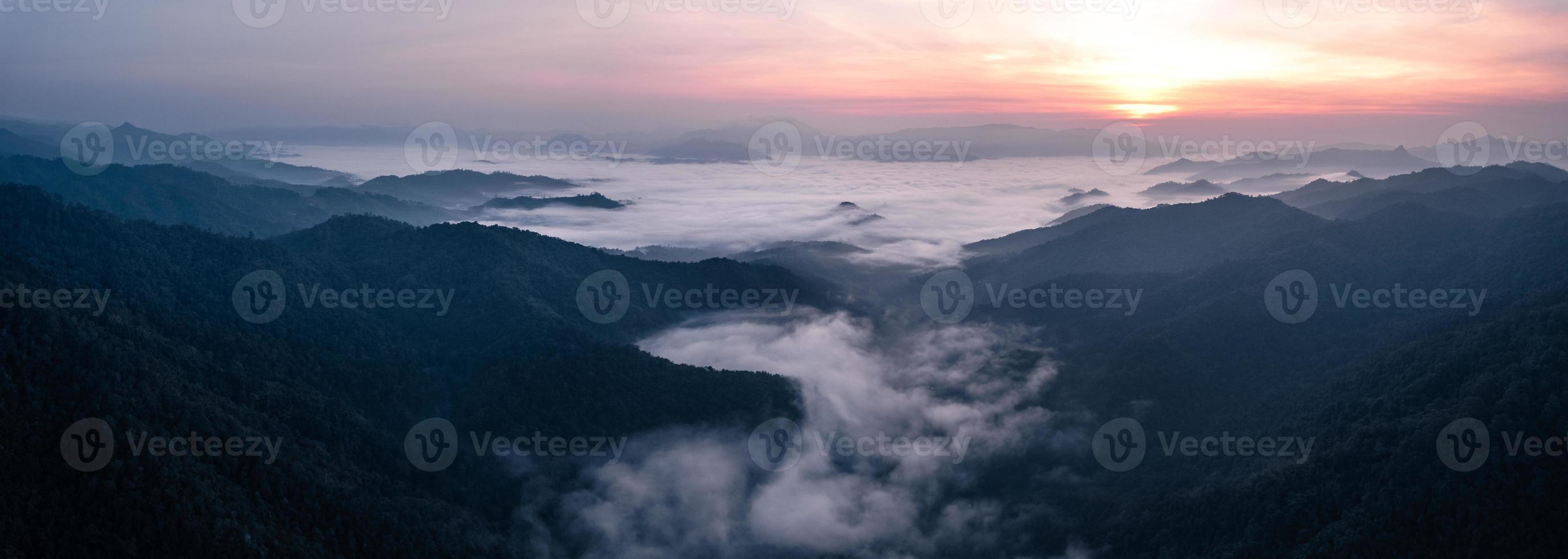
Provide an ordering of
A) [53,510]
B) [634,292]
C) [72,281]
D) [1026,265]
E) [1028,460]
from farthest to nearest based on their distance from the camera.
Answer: [1026,265] → [634,292] → [1028,460] → [72,281] → [53,510]

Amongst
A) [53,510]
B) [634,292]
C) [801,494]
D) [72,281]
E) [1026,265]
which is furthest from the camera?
[1026,265]

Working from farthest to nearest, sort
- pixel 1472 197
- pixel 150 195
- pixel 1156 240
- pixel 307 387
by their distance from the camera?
1. pixel 150 195
2. pixel 1156 240
3. pixel 1472 197
4. pixel 307 387

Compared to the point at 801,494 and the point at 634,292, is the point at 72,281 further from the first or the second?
the point at 801,494

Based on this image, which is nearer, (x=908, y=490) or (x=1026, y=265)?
(x=908, y=490)

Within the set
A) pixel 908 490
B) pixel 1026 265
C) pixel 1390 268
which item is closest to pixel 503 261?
pixel 908 490

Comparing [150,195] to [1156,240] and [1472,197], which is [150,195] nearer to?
[1156,240]

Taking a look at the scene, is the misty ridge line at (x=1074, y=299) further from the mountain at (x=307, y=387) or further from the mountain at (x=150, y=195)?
the mountain at (x=150, y=195)

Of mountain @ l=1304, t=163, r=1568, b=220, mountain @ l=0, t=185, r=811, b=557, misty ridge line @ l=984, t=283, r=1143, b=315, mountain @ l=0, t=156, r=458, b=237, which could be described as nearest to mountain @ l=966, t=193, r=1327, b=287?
misty ridge line @ l=984, t=283, r=1143, b=315

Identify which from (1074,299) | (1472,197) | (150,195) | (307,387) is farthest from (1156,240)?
(150,195)

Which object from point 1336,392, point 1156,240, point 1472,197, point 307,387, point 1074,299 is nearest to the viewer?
point 307,387

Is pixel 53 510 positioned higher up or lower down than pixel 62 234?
lower down

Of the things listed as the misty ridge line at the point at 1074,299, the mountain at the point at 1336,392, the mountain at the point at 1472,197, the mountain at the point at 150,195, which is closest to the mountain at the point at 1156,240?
the misty ridge line at the point at 1074,299
